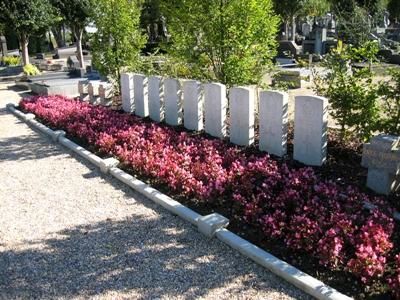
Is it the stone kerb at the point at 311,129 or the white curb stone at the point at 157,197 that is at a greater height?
the stone kerb at the point at 311,129

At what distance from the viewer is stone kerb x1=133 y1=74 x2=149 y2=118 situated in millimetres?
9302

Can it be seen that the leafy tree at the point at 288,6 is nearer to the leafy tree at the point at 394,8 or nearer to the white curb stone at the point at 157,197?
the leafy tree at the point at 394,8

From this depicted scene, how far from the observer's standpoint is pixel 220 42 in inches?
333

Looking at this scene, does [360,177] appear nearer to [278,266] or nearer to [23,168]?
[278,266]

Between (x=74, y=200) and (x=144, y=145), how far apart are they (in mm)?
1761

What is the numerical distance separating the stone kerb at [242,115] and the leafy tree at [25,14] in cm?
1563

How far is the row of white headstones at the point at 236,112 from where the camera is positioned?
5.92m

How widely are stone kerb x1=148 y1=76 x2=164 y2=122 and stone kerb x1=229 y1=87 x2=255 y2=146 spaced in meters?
2.23

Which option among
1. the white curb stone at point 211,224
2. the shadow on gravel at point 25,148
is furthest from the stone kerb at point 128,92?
the white curb stone at point 211,224

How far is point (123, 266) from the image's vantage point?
13.3 ft

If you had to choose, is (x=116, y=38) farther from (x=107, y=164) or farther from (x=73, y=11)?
(x=73, y=11)

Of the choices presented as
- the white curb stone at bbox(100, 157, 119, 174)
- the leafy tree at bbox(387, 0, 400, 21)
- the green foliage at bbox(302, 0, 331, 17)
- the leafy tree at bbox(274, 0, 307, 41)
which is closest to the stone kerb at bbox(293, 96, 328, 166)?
the white curb stone at bbox(100, 157, 119, 174)

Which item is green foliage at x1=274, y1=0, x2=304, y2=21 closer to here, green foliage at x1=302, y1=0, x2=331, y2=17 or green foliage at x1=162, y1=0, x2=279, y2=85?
green foliage at x1=302, y1=0, x2=331, y2=17

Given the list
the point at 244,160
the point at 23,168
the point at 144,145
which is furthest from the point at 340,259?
the point at 23,168
